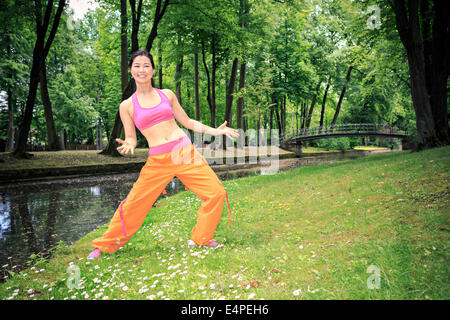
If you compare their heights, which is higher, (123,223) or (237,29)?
(237,29)

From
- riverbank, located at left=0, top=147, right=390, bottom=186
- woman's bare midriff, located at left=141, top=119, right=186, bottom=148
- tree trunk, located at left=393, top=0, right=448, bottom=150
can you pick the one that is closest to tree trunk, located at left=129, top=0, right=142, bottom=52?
riverbank, located at left=0, top=147, right=390, bottom=186

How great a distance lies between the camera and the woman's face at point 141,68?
343 cm

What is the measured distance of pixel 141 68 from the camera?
3.44 m

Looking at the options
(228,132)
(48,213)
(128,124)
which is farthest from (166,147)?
(48,213)

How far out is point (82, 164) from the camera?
15586mm

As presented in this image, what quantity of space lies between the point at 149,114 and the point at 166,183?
3.05 feet

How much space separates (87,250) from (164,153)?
2379 mm

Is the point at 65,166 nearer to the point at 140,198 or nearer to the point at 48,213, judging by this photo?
the point at 48,213

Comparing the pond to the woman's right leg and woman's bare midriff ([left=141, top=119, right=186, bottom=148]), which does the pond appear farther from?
woman's bare midriff ([left=141, top=119, right=186, bottom=148])

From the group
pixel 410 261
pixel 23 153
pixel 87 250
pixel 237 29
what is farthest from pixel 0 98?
pixel 410 261

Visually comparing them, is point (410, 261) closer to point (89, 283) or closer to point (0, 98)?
point (89, 283)

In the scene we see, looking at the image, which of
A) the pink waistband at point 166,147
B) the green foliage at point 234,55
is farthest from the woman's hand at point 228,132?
the green foliage at point 234,55

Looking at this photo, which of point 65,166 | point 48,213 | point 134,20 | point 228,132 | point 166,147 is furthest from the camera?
point 134,20

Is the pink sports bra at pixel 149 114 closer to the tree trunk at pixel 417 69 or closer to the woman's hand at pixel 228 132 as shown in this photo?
the woman's hand at pixel 228 132
